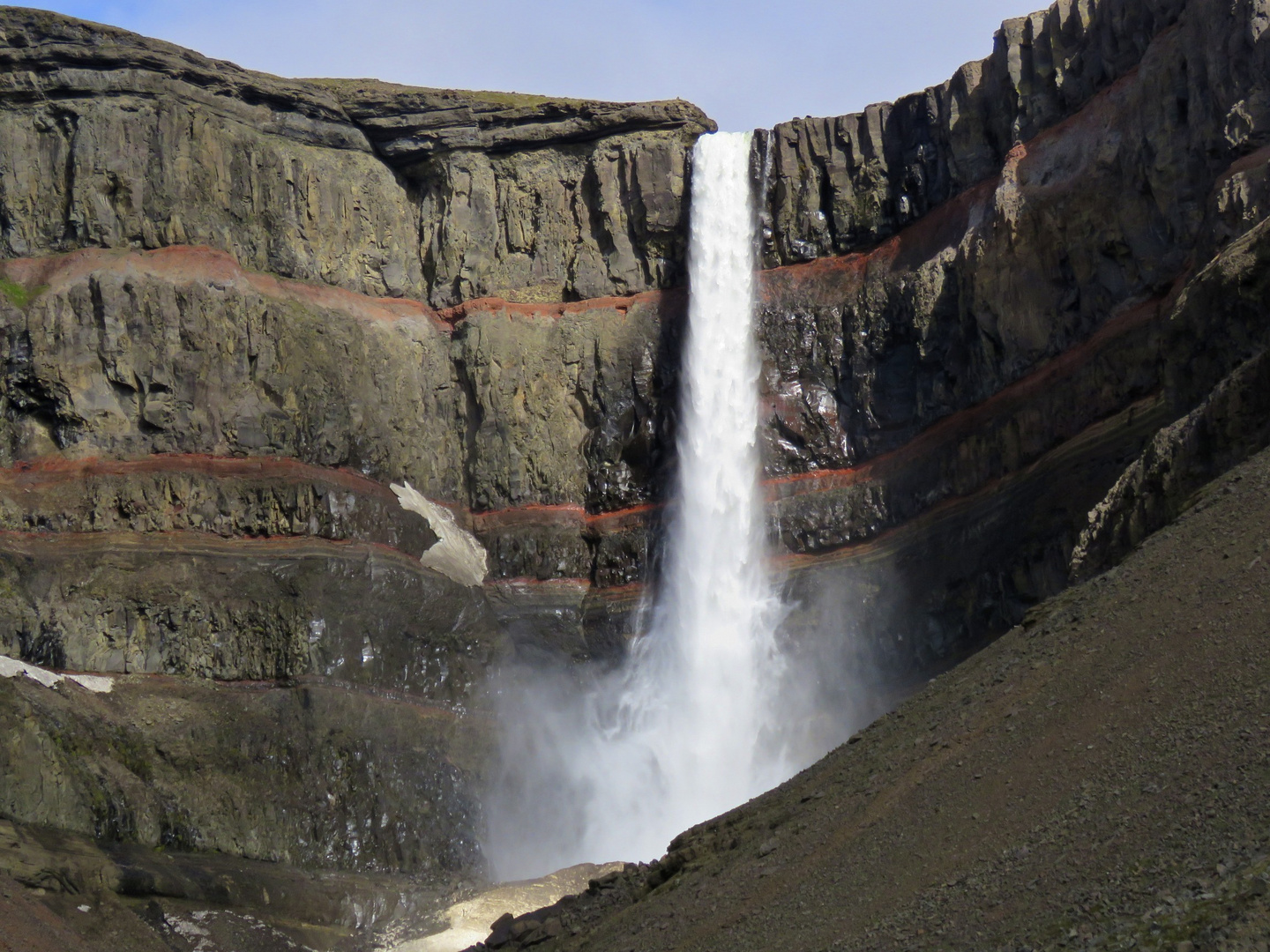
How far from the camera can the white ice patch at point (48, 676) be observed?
28906 mm

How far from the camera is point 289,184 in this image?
4112 centimetres

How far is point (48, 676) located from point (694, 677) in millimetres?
15978

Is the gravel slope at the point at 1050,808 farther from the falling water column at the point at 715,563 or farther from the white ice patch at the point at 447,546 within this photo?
the white ice patch at the point at 447,546

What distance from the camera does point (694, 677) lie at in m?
37.2

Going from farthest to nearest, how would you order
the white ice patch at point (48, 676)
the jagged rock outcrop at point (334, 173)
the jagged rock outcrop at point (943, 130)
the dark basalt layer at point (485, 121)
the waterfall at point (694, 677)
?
1. the dark basalt layer at point (485, 121)
2. the jagged rock outcrop at point (334, 173)
3. the waterfall at point (694, 677)
4. the jagged rock outcrop at point (943, 130)
5. the white ice patch at point (48, 676)

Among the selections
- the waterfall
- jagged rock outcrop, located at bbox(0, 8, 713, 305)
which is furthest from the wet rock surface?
jagged rock outcrop, located at bbox(0, 8, 713, 305)

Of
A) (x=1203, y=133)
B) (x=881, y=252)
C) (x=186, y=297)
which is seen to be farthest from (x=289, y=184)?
(x=1203, y=133)

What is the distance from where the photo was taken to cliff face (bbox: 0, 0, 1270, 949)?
97.8 feet

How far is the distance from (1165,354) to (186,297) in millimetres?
25393

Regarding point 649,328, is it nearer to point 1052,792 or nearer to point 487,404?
point 487,404

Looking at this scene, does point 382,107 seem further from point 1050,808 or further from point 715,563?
point 1050,808

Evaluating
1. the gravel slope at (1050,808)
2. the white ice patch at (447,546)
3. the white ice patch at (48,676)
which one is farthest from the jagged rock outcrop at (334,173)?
the gravel slope at (1050,808)

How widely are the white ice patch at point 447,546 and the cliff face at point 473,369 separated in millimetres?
478

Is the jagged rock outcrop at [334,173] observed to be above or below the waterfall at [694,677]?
above
